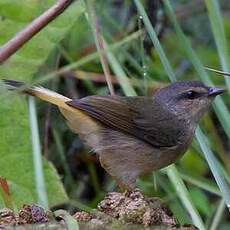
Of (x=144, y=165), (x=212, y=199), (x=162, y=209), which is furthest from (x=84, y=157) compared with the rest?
(x=162, y=209)

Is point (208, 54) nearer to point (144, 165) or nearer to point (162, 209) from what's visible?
point (144, 165)

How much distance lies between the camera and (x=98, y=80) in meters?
4.87

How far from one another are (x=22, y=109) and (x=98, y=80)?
4.82 feet

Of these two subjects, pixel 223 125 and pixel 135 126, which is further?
pixel 135 126

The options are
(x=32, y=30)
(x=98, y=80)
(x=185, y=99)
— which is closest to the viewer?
(x=32, y=30)

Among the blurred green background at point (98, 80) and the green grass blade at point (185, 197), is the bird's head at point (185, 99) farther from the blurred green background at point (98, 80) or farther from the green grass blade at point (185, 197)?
the green grass blade at point (185, 197)

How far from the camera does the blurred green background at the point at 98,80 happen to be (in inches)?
119

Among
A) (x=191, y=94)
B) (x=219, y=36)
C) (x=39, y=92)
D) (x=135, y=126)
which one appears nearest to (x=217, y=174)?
(x=219, y=36)

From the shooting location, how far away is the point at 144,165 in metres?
3.78

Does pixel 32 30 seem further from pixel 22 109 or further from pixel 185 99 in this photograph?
pixel 185 99

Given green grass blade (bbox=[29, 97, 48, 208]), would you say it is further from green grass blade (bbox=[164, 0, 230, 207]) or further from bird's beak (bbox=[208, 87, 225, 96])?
bird's beak (bbox=[208, 87, 225, 96])

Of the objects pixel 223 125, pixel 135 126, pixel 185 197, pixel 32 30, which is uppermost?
pixel 32 30

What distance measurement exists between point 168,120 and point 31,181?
1.16m

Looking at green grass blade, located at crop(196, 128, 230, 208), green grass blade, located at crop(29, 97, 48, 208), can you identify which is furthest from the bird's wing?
green grass blade, located at crop(196, 128, 230, 208)
